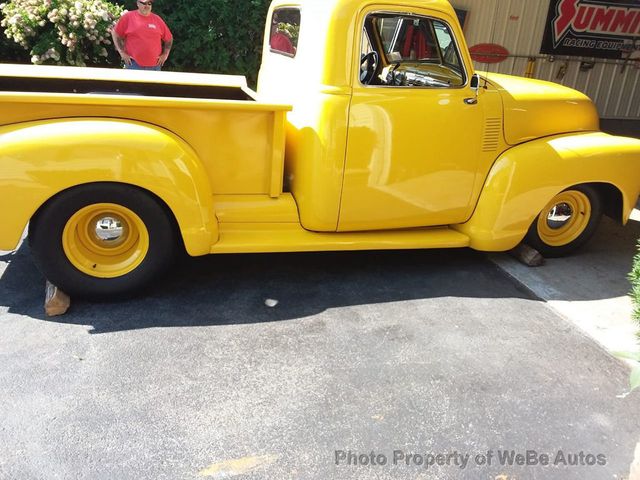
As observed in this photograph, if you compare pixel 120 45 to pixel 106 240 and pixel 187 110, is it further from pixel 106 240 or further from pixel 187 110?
pixel 106 240

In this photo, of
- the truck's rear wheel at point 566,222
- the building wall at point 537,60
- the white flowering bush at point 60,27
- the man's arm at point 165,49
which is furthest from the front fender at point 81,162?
the building wall at point 537,60

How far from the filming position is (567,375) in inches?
119

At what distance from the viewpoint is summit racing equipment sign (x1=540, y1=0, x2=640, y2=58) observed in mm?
9481

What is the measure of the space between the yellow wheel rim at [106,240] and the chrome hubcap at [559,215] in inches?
121

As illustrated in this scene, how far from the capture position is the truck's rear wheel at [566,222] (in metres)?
4.29

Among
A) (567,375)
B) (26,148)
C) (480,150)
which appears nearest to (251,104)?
(26,148)

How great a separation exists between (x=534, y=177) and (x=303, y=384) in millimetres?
2313

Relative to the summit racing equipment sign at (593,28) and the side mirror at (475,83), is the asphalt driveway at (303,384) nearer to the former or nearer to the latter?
the side mirror at (475,83)

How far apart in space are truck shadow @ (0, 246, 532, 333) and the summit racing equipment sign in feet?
22.5

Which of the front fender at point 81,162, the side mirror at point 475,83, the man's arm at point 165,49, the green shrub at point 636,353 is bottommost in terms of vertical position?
the green shrub at point 636,353

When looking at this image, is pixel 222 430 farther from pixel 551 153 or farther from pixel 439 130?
pixel 551 153

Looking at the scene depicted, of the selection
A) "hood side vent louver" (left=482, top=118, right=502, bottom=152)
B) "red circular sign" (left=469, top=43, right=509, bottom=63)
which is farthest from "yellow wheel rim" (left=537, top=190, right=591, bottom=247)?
"red circular sign" (left=469, top=43, right=509, bottom=63)

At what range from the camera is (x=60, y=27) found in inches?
245

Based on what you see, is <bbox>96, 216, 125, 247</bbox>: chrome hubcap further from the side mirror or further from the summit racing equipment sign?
the summit racing equipment sign
